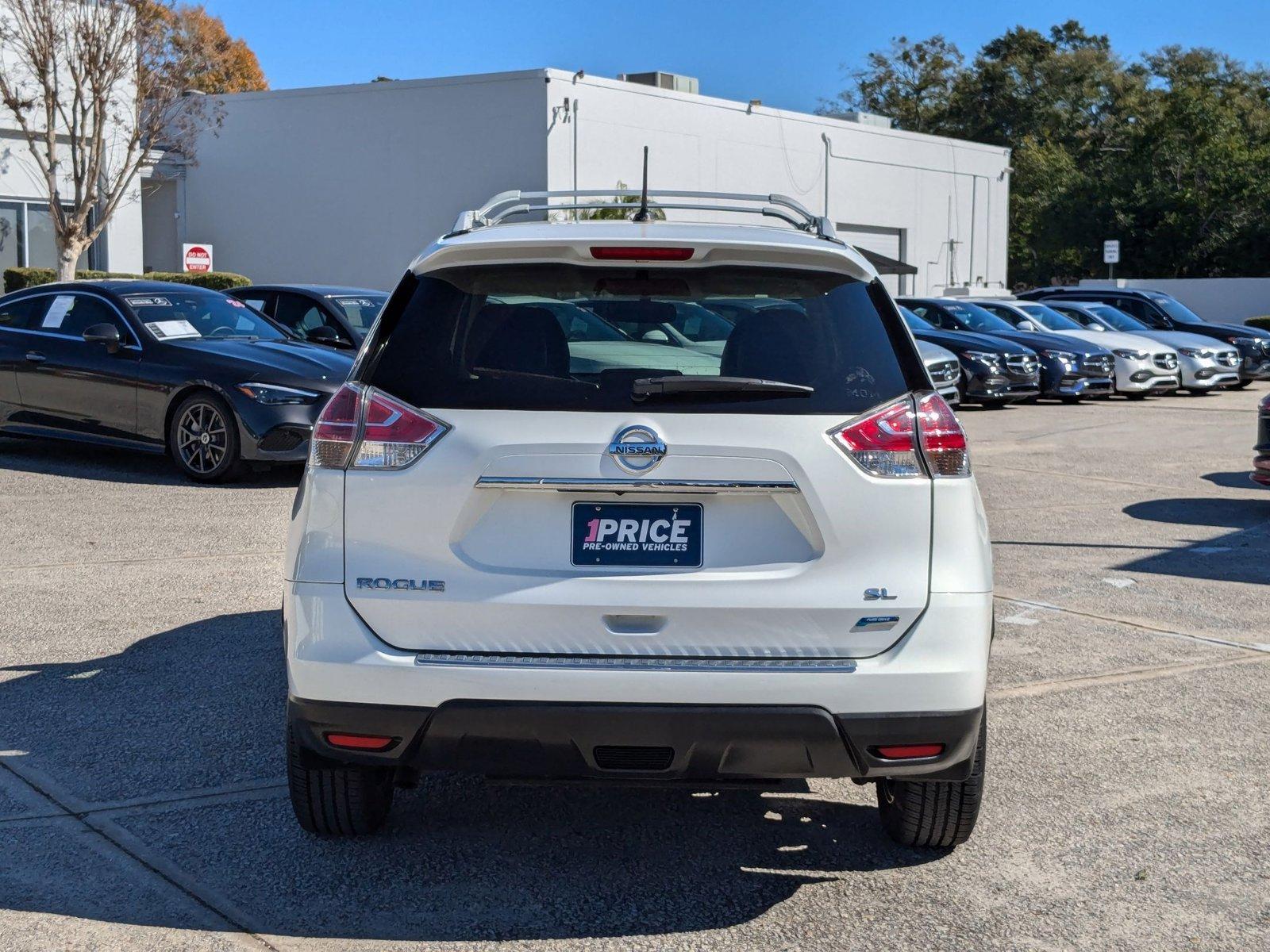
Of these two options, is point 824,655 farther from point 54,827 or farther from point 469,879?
point 54,827

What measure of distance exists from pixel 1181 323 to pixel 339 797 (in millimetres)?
26070

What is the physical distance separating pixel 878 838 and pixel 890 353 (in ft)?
4.90

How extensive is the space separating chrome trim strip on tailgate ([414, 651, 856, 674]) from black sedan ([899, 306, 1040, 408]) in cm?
1802

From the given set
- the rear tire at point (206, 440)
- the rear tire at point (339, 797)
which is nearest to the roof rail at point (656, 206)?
the rear tire at point (339, 797)

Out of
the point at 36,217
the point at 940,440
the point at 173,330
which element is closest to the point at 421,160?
the point at 36,217

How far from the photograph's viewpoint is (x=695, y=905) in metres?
3.96

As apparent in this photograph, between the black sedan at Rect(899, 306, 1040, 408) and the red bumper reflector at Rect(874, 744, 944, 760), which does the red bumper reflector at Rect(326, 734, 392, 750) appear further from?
the black sedan at Rect(899, 306, 1040, 408)

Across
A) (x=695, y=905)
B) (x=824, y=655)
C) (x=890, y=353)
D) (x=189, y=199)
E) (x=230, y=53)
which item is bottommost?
(x=695, y=905)

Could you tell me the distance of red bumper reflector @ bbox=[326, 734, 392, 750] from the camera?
377 cm

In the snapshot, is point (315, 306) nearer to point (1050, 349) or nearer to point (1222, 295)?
point (1050, 349)

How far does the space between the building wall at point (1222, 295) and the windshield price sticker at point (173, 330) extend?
36.6m

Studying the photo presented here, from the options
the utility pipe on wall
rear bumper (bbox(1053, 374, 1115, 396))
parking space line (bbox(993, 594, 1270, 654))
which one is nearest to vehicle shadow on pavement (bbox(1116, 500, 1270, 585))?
parking space line (bbox(993, 594, 1270, 654))

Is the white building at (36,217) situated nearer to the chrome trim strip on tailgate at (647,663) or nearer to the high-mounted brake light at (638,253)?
the high-mounted brake light at (638,253)

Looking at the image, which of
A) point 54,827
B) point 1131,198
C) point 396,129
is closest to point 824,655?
point 54,827
